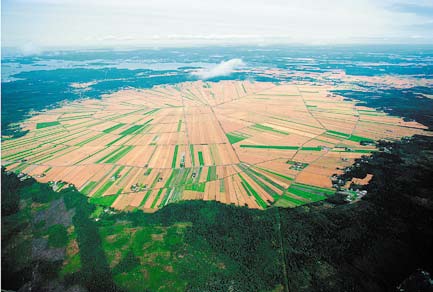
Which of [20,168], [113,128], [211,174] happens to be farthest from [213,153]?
[20,168]

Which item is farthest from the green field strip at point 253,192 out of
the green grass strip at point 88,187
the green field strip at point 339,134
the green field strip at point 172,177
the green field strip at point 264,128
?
the green field strip at point 339,134

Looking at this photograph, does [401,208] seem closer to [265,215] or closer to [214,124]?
[265,215]

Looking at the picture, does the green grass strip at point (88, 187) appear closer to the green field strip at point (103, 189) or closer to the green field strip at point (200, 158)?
the green field strip at point (103, 189)

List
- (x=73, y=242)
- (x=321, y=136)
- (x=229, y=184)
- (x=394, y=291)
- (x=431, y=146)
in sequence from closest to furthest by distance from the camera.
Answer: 1. (x=394, y=291)
2. (x=73, y=242)
3. (x=229, y=184)
4. (x=431, y=146)
5. (x=321, y=136)

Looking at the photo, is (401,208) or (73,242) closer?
(73,242)

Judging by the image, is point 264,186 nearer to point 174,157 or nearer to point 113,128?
point 174,157

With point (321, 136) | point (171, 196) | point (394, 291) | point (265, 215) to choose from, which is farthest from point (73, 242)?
point (321, 136)

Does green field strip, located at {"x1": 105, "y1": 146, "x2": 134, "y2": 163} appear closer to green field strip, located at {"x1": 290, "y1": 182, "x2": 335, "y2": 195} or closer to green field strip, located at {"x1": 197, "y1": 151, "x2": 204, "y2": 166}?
green field strip, located at {"x1": 197, "y1": 151, "x2": 204, "y2": 166}
